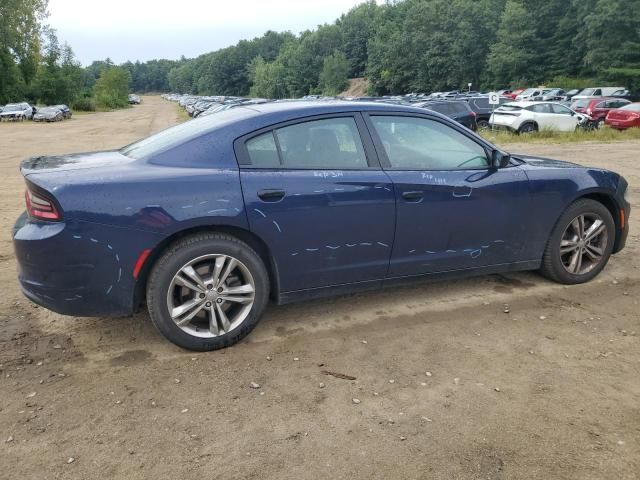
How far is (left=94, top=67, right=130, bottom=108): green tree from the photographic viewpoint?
3140 inches

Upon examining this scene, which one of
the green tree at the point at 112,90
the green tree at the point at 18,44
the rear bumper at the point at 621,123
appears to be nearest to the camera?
the rear bumper at the point at 621,123

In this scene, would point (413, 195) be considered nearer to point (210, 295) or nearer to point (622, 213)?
point (210, 295)

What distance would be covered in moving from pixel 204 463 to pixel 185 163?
183cm

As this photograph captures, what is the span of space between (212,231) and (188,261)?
248 mm

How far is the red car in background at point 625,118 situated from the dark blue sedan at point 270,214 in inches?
794

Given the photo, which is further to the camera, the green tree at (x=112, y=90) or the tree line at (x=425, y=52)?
the green tree at (x=112, y=90)

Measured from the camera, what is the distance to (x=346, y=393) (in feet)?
10.1

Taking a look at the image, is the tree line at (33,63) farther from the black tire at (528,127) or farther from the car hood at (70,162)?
the car hood at (70,162)

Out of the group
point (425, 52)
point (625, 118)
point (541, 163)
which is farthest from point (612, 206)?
point (425, 52)

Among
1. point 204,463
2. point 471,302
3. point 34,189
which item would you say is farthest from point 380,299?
point 34,189

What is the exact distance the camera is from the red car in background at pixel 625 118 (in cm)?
2142

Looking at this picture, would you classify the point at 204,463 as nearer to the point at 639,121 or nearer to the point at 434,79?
the point at 639,121

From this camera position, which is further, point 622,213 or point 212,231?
point 622,213

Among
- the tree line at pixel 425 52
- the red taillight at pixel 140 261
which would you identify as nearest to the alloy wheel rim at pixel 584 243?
the red taillight at pixel 140 261
